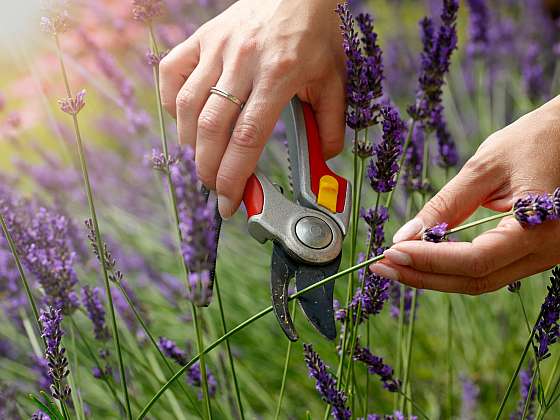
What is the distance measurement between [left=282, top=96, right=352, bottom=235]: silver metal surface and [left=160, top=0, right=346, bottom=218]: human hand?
1.9 inches

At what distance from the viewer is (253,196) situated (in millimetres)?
1388

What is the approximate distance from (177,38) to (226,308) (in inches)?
50.2

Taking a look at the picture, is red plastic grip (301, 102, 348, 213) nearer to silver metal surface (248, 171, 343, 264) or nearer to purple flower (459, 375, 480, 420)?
silver metal surface (248, 171, 343, 264)

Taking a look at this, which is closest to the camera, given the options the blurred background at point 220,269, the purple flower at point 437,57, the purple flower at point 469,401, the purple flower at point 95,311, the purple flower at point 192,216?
the purple flower at point 192,216

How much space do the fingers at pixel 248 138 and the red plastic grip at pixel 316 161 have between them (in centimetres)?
15

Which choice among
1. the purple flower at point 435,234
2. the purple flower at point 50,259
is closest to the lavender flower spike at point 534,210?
the purple flower at point 435,234

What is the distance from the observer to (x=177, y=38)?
10.4ft

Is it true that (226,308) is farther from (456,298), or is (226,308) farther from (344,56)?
(344,56)

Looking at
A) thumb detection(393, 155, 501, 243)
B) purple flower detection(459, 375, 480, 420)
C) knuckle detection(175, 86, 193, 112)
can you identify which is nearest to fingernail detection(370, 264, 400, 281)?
thumb detection(393, 155, 501, 243)

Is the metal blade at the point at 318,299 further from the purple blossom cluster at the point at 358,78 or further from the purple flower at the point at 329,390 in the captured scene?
the purple blossom cluster at the point at 358,78

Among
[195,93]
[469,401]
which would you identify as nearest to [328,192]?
[195,93]

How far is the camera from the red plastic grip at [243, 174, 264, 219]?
137cm

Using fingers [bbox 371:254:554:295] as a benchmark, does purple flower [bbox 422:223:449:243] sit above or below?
above

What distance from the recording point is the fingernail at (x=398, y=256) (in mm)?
1132
